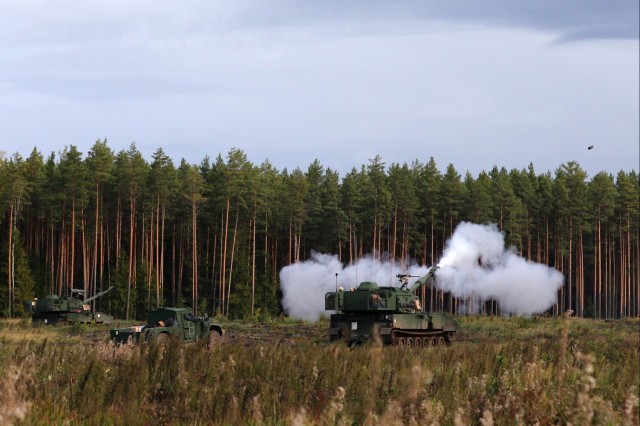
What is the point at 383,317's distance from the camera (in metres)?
33.2

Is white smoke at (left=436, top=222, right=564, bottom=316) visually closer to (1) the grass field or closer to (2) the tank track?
(2) the tank track

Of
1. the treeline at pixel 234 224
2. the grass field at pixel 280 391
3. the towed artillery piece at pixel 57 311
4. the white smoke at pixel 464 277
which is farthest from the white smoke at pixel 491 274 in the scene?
the grass field at pixel 280 391

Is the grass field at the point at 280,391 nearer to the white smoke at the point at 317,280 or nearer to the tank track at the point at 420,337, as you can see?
the tank track at the point at 420,337

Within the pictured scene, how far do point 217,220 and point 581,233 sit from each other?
39284mm

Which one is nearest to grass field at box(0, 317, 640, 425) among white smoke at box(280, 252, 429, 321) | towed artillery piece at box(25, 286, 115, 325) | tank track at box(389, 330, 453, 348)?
tank track at box(389, 330, 453, 348)

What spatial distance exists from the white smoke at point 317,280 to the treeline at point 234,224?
3083 millimetres

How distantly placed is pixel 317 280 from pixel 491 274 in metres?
13.2

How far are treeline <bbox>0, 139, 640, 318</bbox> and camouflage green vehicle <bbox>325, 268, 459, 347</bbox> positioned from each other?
36470 mm

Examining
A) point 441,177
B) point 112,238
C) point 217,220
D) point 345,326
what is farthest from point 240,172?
point 345,326

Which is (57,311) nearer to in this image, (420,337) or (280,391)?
(420,337)

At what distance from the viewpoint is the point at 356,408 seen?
9.70m

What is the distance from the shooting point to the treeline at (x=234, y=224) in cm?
7500

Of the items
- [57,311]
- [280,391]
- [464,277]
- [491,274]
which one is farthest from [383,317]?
[464,277]

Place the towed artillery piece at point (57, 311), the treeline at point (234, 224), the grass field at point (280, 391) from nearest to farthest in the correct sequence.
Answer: the grass field at point (280, 391)
the towed artillery piece at point (57, 311)
the treeline at point (234, 224)
